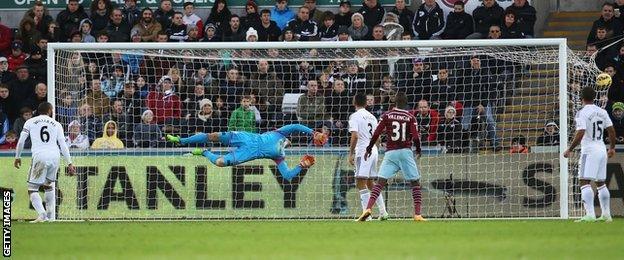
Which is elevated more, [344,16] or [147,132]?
[344,16]

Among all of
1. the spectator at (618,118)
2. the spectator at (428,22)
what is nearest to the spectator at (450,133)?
the spectator at (618,118)

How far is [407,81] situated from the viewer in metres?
25.4

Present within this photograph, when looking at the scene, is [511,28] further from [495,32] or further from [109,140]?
[109,140]

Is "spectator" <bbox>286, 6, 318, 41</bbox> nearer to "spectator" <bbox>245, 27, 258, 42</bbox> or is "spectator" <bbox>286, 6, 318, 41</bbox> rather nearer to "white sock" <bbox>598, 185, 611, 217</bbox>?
"spectator" <bbox>245, 27, 258, 42</bbox>

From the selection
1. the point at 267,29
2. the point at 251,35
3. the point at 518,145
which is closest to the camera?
the point at 518,145

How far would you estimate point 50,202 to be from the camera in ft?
75.9

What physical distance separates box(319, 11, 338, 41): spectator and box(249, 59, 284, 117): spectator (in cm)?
274

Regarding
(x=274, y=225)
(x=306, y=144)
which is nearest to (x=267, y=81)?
(x=306, y=144)

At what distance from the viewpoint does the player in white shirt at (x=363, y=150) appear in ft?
74.7

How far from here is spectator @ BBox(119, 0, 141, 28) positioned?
29.3 meters

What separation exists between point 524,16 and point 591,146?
6793mm

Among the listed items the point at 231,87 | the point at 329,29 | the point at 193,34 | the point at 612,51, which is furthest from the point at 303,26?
the point at 612,51

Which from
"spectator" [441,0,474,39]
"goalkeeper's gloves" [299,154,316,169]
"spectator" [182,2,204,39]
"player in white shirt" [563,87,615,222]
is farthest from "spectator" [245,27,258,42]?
"player in white shirt" [563,87,615,222]

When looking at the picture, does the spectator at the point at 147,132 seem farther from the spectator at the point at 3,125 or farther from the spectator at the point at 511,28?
the spectator at the point at 511,28
